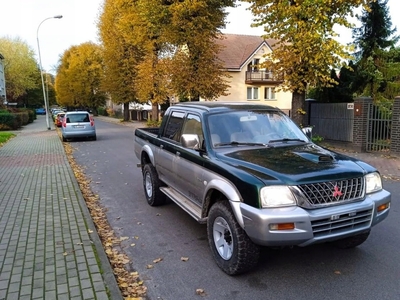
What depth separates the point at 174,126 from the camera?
19.5 feet

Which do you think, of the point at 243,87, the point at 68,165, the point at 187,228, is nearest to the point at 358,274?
the point at 187,228

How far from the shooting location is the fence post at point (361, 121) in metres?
13.2

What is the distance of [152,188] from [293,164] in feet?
11.2

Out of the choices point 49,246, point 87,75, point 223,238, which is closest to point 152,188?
point 49,246

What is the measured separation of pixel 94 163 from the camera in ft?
39.8

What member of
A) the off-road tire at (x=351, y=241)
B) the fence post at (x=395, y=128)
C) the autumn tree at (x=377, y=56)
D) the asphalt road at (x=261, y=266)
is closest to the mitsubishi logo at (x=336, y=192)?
the asphalt road at (x=261, y=266)

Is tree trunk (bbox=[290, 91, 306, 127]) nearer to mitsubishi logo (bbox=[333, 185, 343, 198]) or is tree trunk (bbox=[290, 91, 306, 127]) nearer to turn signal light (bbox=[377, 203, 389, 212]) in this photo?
turn signal light (bbox=[377, 203, 389, 212])

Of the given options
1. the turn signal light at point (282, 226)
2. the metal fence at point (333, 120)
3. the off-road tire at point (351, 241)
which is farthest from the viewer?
the metal fence at point (333, 120)

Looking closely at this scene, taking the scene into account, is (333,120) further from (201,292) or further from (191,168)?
(201,292)

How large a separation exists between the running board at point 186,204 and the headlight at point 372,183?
1.94 metres

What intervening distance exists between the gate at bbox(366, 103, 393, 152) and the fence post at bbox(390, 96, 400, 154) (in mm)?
688

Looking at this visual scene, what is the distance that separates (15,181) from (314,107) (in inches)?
503

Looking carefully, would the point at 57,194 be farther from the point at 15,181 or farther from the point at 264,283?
the point at 264,283

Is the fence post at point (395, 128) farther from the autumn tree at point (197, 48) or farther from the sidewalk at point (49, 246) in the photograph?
the autumn tree at point (197, 48)
